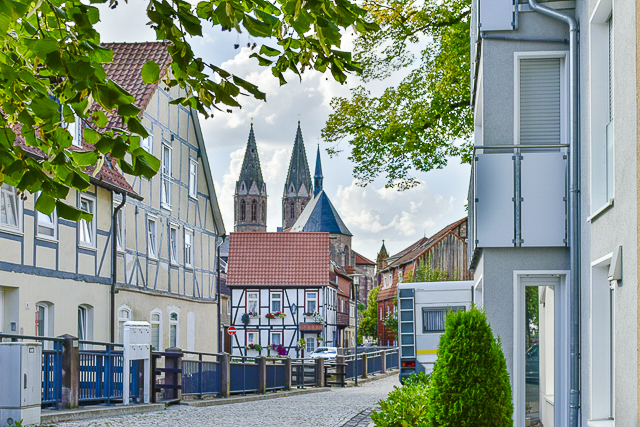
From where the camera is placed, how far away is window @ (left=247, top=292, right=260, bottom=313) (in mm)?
57125

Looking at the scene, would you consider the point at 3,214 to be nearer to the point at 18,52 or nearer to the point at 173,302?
the point at 173,302

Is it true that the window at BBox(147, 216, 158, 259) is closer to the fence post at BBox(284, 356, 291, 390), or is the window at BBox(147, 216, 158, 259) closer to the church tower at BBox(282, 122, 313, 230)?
the fence post at BBox(284, 356, 291, 390)

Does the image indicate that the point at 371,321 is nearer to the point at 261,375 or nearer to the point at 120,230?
the point at 261,375

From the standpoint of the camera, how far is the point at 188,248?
1191 inches

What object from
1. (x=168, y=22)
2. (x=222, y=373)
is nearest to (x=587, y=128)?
(x=168, y=22)

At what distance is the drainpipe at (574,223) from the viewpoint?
31.2ft

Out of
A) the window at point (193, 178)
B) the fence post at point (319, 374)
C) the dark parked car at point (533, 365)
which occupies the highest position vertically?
the window at point (193, 178)

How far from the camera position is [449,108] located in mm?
19641

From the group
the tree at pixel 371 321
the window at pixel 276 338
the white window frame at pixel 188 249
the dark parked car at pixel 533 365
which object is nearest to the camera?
the dark parked car at pixel 533 365

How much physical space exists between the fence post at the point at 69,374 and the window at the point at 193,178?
1585 centimetres

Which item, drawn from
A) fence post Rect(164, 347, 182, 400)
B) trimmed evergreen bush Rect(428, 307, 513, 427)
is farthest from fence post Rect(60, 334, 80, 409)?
trimmed evergreen bush Rect(428, 307, 513, 427)

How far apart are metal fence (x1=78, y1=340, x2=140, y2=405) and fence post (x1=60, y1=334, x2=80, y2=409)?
1.48 feet

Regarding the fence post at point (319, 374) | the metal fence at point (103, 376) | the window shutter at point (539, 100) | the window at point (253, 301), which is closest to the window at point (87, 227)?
the metal fence at point (103, 376)

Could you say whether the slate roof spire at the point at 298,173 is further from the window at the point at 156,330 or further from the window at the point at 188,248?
the window at the point at 156,330
